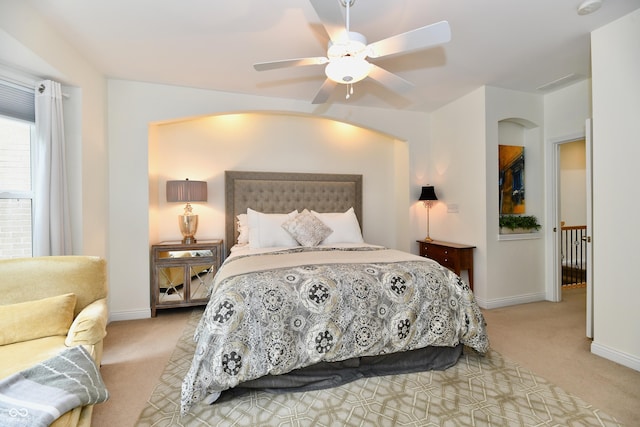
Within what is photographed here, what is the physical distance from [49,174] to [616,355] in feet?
16.6

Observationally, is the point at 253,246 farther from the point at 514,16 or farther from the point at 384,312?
the point at 514,16

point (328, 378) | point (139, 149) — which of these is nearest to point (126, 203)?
point (139, 149)

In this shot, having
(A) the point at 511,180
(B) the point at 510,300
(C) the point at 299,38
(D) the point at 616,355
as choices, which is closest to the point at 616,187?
(D) the point at 616,355

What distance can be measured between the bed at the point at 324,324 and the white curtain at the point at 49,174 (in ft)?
5.22

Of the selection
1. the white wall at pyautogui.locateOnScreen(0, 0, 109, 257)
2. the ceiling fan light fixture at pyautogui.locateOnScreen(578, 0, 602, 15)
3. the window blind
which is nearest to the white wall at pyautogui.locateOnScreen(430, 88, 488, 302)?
the ceiling fan light fixture at pyautogui.locateOnScreen(578, 0, 602, 15)

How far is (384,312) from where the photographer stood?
2.13 meters

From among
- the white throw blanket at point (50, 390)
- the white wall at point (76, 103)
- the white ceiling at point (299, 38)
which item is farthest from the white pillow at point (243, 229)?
the white throw blanket at point (50, 390)

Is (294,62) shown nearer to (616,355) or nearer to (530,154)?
(616,355)

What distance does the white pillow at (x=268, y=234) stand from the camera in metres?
3.39

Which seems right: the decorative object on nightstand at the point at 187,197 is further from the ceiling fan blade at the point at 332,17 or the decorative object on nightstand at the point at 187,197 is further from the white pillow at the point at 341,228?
the ceiling fan blade at the point at 332,17

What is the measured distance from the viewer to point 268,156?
13.9 ft

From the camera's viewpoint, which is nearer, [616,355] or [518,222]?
[616,355]

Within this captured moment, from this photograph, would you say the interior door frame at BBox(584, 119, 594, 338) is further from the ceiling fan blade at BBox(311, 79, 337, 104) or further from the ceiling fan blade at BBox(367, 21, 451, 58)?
the ceiling fan blade at BBox(311, 79, 337, 104)

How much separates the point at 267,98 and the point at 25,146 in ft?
8.11
